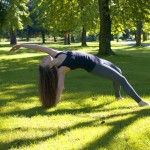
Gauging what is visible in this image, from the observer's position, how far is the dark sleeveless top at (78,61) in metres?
8.38

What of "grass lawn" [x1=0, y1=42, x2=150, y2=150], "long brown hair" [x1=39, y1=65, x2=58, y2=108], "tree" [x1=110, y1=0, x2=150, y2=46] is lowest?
"grass lawn" [x1=0, y1=42, x2=150, y2=150]

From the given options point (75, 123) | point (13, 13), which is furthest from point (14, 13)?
point (75, 123)

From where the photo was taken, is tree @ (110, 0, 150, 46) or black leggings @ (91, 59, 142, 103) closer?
black leggings @ (91, 59, 142, 103)

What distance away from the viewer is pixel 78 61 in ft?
27.6

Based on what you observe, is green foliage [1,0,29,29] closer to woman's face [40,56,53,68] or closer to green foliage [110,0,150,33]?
green foliage [110,0,150,33]

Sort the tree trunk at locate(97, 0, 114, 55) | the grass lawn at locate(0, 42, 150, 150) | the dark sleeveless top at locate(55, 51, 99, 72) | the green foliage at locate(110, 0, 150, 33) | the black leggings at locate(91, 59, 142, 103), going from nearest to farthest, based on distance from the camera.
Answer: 1. the grass lawn at locate(0, 42, 150, 150)
2. the dark sleeveless top at locate(55, 51, 99, 72)
3. the black leggings at locate(91, 59, 142, 103)
4. the green foliage at locate(110, 0, 150, 33)
5. the tree trunk at locate(97, 0, 114, 55)

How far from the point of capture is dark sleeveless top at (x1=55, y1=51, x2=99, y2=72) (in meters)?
8.38

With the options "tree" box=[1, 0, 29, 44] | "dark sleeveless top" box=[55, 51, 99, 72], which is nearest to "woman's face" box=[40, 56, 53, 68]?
"dark sleeveless top" box=[55, 51, 99, 72]

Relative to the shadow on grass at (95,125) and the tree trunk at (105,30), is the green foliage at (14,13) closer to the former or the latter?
the tree trunk at (105,30)

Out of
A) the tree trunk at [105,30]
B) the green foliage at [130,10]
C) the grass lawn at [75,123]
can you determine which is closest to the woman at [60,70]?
the grass lawn at [75,123]

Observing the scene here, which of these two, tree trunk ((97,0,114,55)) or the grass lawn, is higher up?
tree trunk ((97,0,114,55))

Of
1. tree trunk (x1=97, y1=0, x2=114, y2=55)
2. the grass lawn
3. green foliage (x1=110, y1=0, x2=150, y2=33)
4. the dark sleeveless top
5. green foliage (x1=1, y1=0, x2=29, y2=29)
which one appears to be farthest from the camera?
green foliage (x1=1, y1=0, x2=29, y2=29)

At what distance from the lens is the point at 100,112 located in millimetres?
8305

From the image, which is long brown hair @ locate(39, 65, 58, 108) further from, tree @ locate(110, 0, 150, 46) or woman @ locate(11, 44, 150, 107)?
tree @ locate(110, 0, 150, 46)
